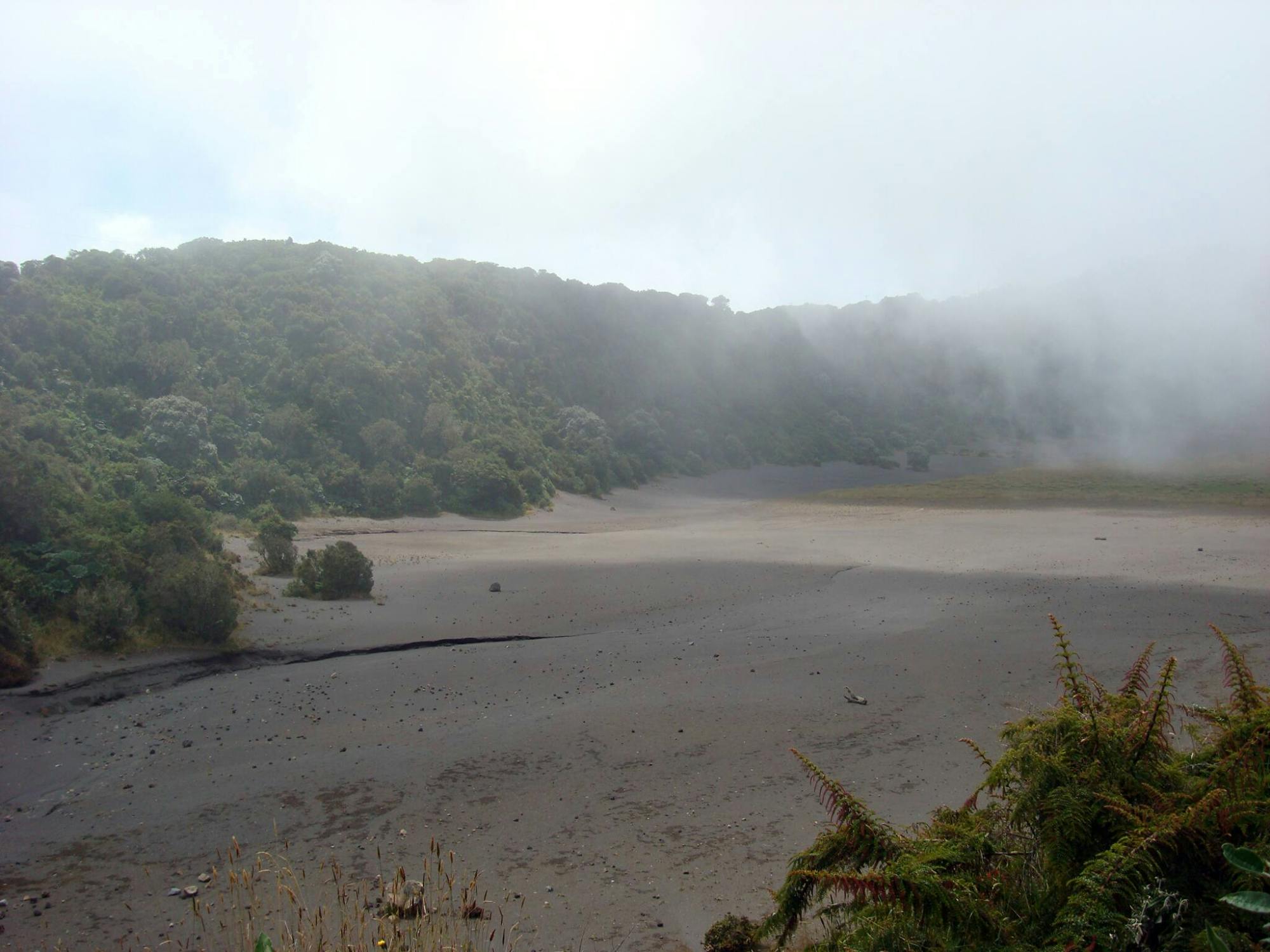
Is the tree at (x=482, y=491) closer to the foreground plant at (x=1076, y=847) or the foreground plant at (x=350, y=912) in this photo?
the foreground plant at (x=350, y=912)

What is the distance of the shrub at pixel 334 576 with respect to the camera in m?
13.6

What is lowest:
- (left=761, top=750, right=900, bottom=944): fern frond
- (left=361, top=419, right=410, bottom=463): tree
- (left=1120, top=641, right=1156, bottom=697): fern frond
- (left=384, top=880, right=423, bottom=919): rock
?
(left=384, top=880, right=423, bottom=919): rock

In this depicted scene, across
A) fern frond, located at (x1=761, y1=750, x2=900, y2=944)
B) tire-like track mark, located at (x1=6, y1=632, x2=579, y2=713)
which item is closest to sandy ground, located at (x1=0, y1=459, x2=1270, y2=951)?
tire-like track mark, located at (x1=6, y1=632, x2=579, y2=713)

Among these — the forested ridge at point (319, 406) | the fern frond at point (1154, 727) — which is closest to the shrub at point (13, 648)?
the forested ridge at point (319, 406)

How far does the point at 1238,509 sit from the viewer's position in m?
25.6

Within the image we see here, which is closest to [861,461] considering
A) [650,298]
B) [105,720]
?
[650,298]

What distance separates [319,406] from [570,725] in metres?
27.3

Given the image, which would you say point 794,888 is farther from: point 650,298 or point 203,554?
point 650,298

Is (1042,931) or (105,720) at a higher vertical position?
(1042,931)

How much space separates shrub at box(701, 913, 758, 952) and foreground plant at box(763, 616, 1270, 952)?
1.27 meters

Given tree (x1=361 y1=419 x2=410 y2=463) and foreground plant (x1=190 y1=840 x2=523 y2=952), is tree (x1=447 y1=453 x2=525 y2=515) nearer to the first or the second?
tree (x1=361 y1=419 x2=410 y2=463)

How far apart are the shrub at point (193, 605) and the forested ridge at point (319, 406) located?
0.12 feet

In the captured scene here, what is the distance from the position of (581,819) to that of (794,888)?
362 centimetres

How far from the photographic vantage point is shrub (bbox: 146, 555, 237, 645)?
10.3 m
